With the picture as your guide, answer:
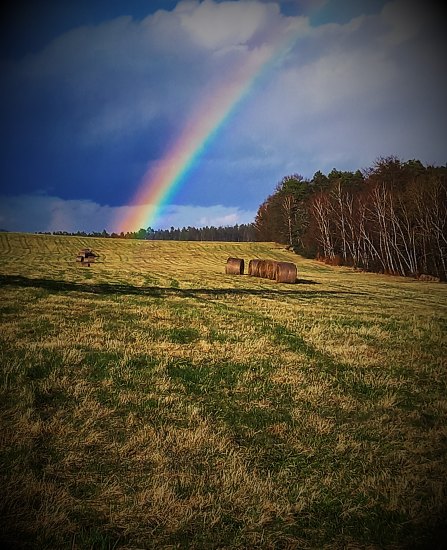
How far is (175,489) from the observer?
11.0 ft

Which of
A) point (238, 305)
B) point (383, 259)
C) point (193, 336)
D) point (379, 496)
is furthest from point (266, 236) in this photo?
point (379, 496)

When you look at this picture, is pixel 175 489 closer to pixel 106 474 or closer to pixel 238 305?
pixel 106 474

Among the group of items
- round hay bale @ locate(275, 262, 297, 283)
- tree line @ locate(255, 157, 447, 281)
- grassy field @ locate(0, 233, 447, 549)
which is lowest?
grassy field @ locate(0, 233, 447, 549)

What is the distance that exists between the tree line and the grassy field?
35.0 meters

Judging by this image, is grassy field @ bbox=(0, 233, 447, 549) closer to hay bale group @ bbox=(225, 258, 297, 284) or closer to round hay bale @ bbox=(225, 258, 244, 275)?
hay bale group @ bbox=(225, 258, 297, 284)

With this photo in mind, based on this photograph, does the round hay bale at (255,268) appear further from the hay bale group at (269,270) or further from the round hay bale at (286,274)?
the round hay bale at (286,274)

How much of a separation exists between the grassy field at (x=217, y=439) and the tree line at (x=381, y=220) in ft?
115

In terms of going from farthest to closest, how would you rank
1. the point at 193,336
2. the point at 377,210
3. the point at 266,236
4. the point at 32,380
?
1. the point at 266,236
2. the point at 377,210
3. the point at 193,336
4. the point at 32,380

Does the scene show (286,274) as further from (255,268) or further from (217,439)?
(217,439)

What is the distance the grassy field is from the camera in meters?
2.99

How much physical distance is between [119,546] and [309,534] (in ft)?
5.21

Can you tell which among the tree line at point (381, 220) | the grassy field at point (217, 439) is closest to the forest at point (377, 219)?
the tree line at point (381, 220)

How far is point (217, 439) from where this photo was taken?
4.28 metres

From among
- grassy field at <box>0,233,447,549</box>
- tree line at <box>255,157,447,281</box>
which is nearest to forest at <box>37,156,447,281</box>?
tree line at <box>255,157,447,281</box>
